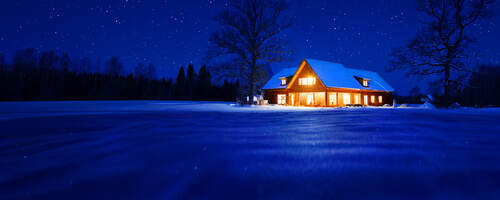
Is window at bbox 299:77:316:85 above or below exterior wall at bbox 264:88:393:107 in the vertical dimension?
above

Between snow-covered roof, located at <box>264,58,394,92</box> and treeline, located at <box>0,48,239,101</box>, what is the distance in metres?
12.8

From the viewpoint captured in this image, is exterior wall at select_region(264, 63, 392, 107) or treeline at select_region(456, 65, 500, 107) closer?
exterior wall at select_region(264, 63, 392, 107)

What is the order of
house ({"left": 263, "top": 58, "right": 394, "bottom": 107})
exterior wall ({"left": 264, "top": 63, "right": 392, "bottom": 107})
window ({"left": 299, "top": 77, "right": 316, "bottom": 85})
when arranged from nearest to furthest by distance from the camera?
exterior wall ({"left": 264, "top": 63, "right": 392, "bottom": 107}) < house ({"left": 263, "top": 58, "right": 394, "bottom": 107}) < window ({"left": 299, "top": 77, "right": 316, "bottom": 85})

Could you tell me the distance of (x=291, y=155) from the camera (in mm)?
4309

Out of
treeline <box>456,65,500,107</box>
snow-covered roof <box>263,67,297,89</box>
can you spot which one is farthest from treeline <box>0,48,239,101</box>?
treeline <box>456,65,500,107</box>

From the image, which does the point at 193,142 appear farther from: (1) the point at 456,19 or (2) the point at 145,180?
(1) the point at 456,19

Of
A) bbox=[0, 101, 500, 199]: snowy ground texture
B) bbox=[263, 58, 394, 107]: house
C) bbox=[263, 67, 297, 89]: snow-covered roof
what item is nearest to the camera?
bbox=[0, 101, 500, 199]: snowy ground texture

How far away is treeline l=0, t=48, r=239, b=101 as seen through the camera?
45.0 metres

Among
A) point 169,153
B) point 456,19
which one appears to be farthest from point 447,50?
point 169,153

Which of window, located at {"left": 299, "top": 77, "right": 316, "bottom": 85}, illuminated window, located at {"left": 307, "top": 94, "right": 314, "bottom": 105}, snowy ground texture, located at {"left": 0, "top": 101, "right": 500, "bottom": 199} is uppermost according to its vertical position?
window, located at {"left": 299, "top": 77, "right": 316, "bottom": 85}

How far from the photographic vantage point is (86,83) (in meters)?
55.8

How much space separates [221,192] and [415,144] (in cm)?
492

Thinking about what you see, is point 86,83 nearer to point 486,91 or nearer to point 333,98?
point 333,98

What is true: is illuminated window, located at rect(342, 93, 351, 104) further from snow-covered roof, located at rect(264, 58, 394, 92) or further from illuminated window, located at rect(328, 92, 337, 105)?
illuminated window, located at rect(328, 92, 337, 105)
